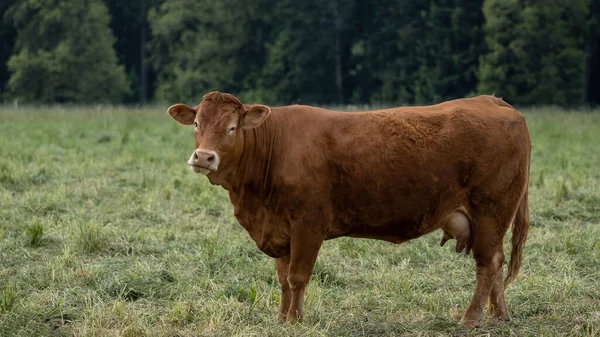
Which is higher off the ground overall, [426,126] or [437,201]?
[426,126]

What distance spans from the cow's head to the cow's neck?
0.30 ft

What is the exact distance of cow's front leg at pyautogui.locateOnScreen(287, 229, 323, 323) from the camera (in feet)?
18.3

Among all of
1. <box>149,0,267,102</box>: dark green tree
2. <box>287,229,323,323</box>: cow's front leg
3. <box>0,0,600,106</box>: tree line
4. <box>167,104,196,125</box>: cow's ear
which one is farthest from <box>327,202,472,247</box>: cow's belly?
<box>149,0,267,102</box>: dark green tree

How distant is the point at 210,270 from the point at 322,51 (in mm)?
44639

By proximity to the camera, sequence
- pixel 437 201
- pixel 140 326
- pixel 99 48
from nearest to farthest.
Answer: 1. pixel 140 326
2. pixel 437 201
3. pixel 99 48

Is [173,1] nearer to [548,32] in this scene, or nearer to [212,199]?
[548,32]

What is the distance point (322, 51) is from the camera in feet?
168

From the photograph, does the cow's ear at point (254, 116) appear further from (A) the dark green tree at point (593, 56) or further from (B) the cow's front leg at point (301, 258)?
(A) the dark green tree at point (593, 56)

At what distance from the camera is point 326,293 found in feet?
21.7

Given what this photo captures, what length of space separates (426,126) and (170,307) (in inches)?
87.1

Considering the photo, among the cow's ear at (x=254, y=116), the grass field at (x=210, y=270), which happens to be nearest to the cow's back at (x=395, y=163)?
the cow's ear at (x=254, y=116)

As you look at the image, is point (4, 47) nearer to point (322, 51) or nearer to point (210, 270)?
point (322, 51)

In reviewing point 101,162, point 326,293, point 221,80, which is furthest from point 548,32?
point 326,293

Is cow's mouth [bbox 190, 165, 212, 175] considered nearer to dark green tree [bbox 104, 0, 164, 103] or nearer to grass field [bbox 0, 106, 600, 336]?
grass field [bbox 0, 106, 600, 336]
